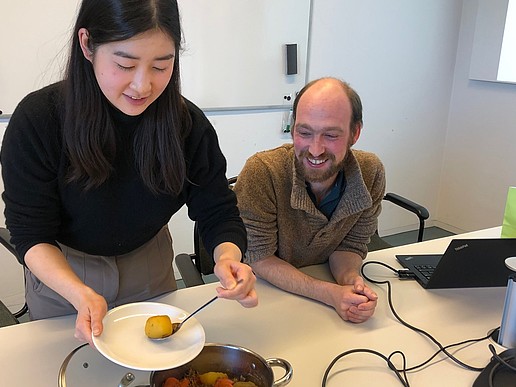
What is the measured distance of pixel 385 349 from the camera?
1.09m

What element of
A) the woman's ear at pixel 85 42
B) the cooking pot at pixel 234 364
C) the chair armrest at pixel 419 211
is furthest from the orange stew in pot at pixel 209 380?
the chair armrest at pixel 419 211

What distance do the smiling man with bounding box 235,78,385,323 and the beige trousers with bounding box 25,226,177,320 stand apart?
0.25 meters

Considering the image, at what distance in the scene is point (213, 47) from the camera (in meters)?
2.48

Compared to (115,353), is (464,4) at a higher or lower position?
higher

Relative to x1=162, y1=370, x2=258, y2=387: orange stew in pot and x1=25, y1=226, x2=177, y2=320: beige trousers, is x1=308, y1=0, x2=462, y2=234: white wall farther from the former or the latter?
x1=162, y1=370, x2=258, y2=387: orange stew in pot

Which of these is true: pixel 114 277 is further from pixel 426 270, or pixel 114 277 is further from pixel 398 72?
pixel 398 72

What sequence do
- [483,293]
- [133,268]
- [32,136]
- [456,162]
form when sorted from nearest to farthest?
[32,136] < [133,268] < [483,293] < [456,162]

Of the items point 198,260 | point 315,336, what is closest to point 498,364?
point 315,336

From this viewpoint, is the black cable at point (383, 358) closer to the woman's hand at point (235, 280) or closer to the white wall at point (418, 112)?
the woman's hand at point (235, 280)

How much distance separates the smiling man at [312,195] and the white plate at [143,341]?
1.31ft

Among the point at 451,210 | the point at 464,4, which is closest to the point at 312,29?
the point at 464,4

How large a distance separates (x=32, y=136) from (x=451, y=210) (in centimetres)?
326

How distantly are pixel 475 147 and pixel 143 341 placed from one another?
3.05 meters

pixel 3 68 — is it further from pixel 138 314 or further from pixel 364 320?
pixel 364 320
